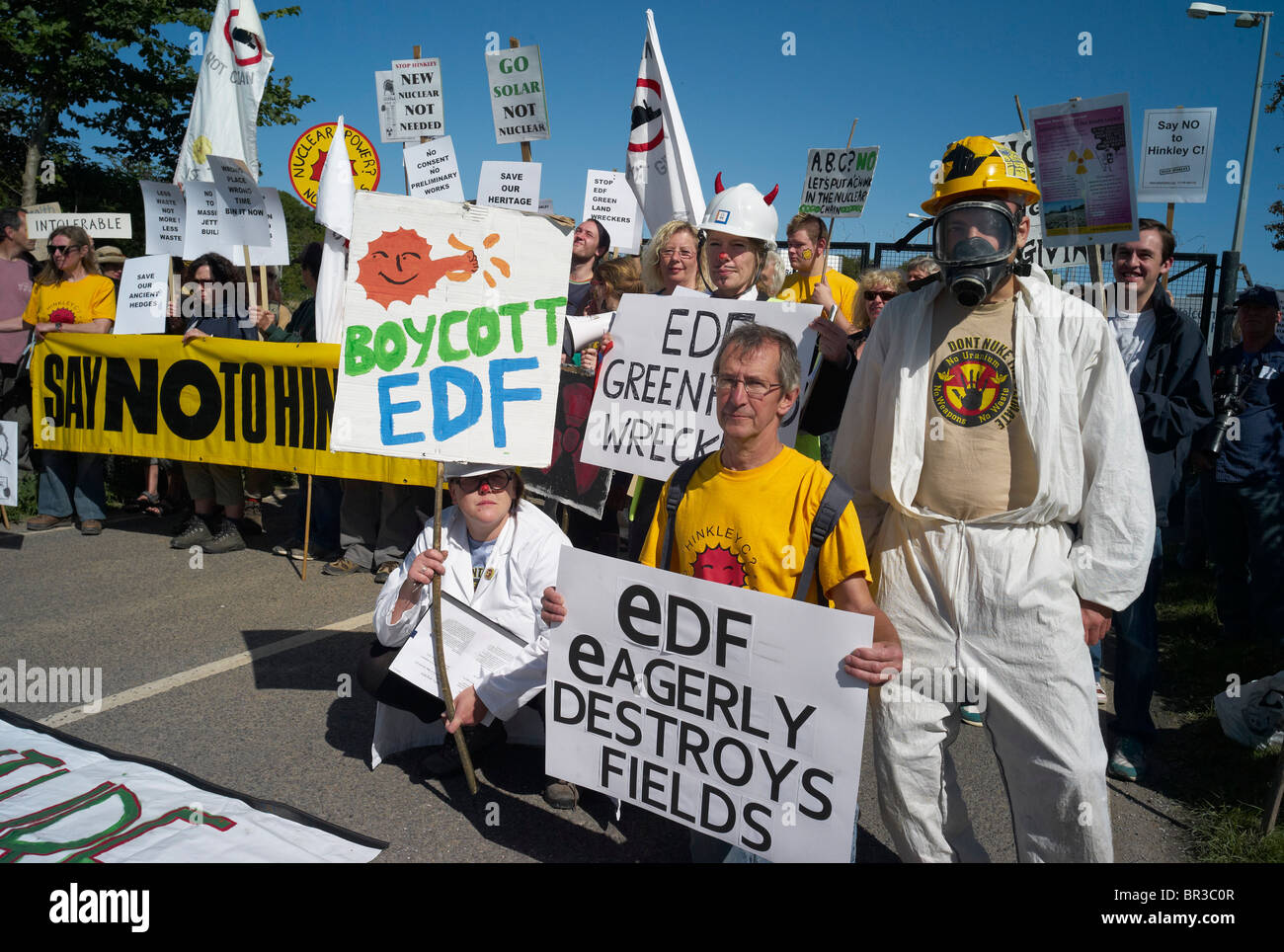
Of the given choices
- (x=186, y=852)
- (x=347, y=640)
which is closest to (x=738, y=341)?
(x=186, y=852)

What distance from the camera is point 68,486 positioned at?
7.58m

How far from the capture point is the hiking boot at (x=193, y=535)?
7.03m

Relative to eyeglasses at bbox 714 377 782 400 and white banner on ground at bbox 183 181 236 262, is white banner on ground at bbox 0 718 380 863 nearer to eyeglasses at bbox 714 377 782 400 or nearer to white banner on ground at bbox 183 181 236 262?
eyeglasses at bbox 714 377 782 400

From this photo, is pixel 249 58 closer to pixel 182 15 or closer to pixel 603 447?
Answer: pixel 603 447

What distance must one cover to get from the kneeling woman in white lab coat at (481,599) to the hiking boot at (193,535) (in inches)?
163

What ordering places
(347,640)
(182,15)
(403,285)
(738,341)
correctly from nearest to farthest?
(738,341)
(403,285)
(347,640)
(182,15)

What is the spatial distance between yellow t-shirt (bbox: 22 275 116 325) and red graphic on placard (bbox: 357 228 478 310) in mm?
5814

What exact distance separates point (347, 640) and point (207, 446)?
2.66 meters

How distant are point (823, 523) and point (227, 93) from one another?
24.1ft

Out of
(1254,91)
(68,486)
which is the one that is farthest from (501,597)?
(1254,91)

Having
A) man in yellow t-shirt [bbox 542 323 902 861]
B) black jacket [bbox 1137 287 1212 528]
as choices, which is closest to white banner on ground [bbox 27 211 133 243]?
man in yellow t-shirt [bbox 542 323 902 861]

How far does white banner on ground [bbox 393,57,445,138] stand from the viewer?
29.9 ft

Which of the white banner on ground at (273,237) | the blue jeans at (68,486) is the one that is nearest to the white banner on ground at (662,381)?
the white banner on ground at (273,237)

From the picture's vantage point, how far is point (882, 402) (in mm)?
2697
